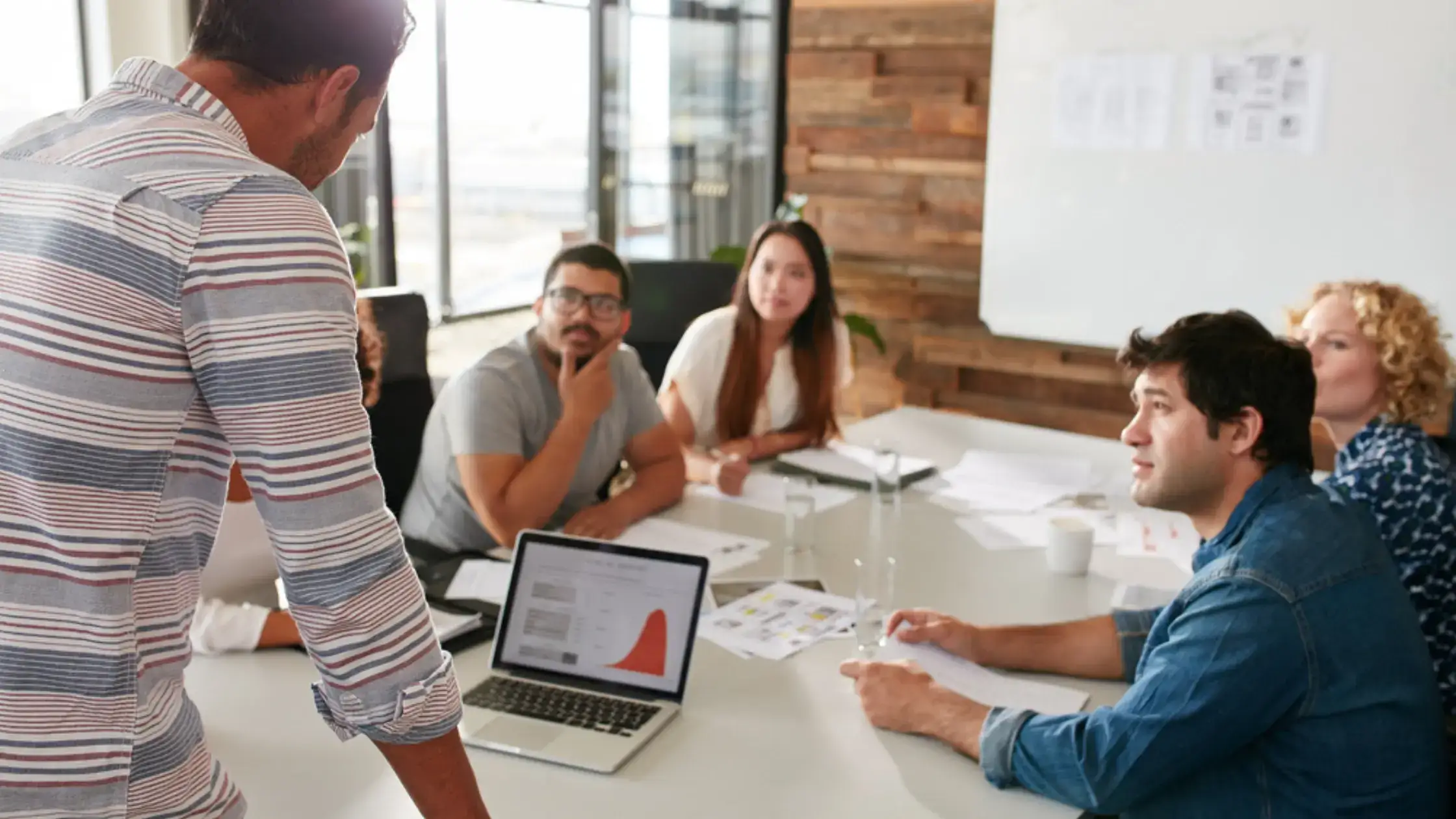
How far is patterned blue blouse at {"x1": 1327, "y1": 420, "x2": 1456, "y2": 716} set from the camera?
2.12m

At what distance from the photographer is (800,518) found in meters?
2.31

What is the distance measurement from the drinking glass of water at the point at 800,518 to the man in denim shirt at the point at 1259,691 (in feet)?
2.31

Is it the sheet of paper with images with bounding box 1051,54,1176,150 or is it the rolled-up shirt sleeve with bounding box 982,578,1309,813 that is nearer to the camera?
the rolled-up shirt sleeve with bounding box 982,578,1309,813

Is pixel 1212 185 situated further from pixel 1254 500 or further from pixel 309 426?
pixel 309 426

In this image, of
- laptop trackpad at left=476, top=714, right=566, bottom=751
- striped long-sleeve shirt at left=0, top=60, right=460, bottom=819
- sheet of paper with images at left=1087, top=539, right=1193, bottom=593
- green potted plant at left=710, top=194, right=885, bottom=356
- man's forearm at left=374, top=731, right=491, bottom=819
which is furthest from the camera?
green potted plant at left=710, top=194, right=885, bottom=356

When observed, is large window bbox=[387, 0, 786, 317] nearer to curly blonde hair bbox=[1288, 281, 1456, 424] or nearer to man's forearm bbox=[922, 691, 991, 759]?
curly blonde hair bbox=[1288, 281, 1456, 424]

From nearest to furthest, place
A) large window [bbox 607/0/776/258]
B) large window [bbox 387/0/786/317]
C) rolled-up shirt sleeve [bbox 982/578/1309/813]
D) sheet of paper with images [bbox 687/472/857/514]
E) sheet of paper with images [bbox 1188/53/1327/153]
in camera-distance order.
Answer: rolled-up shirt sleeve [bbox 982/578/1309/813], sheet of paper with images [bbox 687/472/857/514], sheet of paper with images [bbox 1188/53/1327/153], large window [bbox 387/0/786/317], large window [bbox 607/0/776/258]

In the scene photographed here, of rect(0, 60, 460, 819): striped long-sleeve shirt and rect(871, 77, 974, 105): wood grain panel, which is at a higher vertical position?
rect(871, 77, 974, 105): wood grain panel

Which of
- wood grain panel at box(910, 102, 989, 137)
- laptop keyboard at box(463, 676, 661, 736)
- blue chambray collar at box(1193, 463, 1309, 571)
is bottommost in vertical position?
laptop keyboard at box(463, 676, 661, 736)

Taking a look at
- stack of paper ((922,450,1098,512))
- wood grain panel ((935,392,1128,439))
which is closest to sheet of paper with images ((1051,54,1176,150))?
wood grain panel ((935,392,1128,439))

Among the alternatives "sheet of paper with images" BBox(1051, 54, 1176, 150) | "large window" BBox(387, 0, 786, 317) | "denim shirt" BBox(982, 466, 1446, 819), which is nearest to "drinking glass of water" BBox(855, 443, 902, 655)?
"denim shirt" BBox(982, 466, 1446, 819)

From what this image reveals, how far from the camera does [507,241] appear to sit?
217 inches

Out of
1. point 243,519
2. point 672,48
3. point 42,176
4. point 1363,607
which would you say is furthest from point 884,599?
point 672,48

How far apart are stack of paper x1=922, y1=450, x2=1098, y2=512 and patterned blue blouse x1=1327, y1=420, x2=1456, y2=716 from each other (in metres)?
0.65
